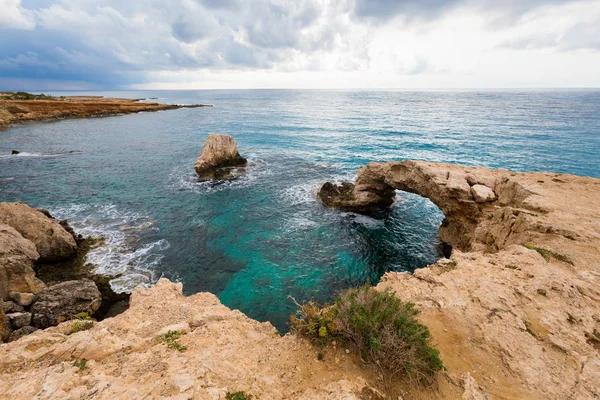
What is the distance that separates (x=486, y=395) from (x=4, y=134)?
8240 centimetres

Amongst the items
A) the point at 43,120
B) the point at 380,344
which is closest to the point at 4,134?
the point at 43,120

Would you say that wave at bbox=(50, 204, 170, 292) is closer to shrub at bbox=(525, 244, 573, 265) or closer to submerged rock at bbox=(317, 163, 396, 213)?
submerged rock at bbox=(317, 163, 396, 213)

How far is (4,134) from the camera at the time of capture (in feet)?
176

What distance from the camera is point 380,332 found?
6.19 meters

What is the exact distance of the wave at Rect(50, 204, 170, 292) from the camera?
1603 cm

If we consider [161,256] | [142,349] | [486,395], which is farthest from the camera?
[161,256]

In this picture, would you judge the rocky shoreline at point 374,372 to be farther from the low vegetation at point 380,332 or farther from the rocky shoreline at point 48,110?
the rocky shoreline at point 48,110

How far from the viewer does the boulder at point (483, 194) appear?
51.6ft

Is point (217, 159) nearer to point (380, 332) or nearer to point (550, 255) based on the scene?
point (380, 332)

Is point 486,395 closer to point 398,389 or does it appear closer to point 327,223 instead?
point 398,389

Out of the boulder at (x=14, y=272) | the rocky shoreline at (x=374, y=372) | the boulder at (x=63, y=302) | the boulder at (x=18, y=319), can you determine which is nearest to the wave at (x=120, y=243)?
the boulder at (x=63, y=302)

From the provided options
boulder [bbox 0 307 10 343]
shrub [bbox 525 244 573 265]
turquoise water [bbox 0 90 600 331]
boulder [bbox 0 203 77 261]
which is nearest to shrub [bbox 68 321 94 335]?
boulder [bbox 0 307 10 343]

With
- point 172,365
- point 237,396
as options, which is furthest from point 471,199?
point 172,365

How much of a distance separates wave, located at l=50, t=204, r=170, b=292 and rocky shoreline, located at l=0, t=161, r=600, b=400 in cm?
727
